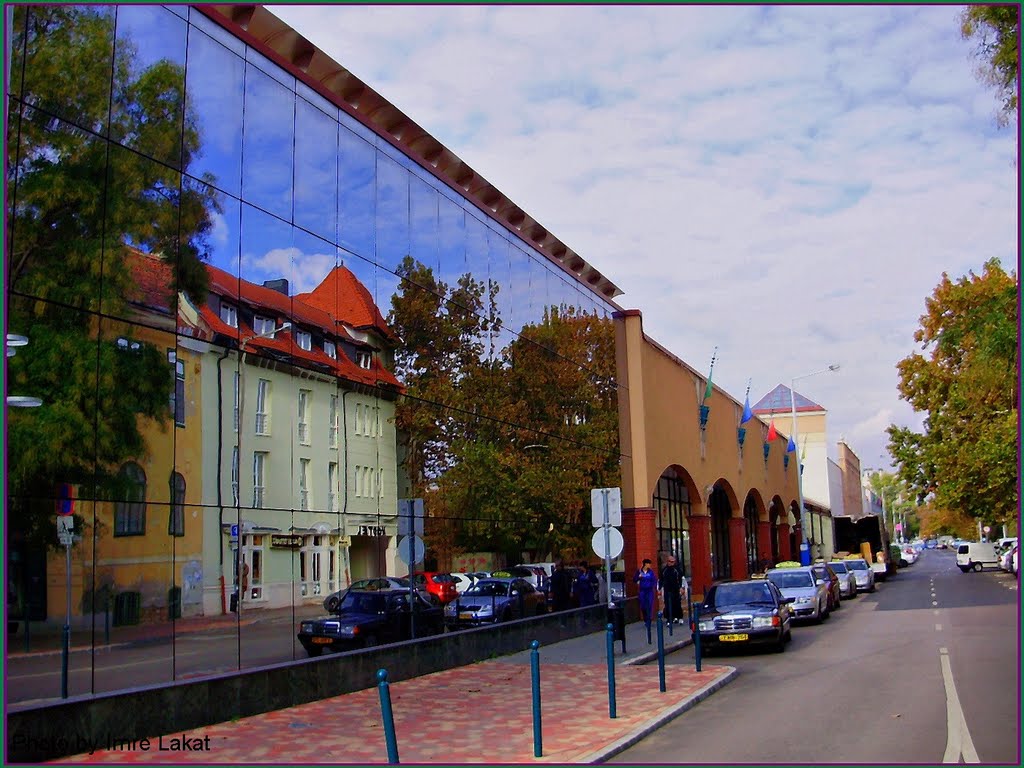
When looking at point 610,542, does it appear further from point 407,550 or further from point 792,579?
point 792,579

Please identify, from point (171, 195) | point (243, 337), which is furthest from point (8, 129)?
point (243, 337)

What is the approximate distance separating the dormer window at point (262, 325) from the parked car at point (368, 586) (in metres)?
4.34

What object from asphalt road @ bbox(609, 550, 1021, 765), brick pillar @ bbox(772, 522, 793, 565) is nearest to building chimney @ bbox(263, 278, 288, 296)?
asphalt road @ bbox(609, 550, 1021, 765)

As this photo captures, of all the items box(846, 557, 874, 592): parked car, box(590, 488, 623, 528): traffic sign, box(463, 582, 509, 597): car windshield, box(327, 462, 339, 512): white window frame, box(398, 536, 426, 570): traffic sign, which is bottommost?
box(846, 557, 874, 592): parked car

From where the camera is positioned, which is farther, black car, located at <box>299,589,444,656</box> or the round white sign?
the round white sign

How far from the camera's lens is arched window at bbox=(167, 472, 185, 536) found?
1296 centimetres

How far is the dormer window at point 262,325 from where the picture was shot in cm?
1498

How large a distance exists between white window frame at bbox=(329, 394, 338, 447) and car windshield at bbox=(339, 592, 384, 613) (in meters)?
2.51

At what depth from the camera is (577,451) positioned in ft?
93.6

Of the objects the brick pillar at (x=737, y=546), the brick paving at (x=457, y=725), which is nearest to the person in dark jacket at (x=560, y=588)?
the brick paving at (x=457, y=725)

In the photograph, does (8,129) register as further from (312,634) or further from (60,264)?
(312,634)

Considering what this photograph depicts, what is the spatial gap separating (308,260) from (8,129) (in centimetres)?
580

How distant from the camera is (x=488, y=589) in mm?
21688

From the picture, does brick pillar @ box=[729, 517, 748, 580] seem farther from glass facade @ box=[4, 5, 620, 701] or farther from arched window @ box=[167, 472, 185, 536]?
arched window @ box=[167, 472, 185, 536]
